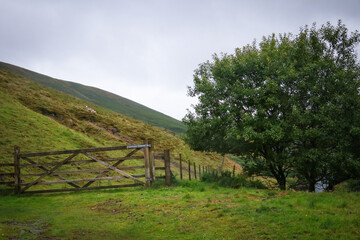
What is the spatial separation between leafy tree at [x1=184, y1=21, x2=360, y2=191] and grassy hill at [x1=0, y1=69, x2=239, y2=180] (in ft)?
25.7

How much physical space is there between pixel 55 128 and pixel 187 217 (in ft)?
87.7

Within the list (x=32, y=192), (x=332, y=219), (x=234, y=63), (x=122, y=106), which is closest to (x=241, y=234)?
(x=332, y=219)

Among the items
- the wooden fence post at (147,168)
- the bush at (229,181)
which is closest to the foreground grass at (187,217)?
the wooden fence post at (147,168)

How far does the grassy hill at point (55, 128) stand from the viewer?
2492 cm

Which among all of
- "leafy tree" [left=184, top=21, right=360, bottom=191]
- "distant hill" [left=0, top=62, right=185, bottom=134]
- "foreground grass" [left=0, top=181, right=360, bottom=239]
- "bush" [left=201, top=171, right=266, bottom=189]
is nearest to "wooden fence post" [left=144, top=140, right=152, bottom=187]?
"foreground grass" [left=0, top=181, right=360, bottom=239]

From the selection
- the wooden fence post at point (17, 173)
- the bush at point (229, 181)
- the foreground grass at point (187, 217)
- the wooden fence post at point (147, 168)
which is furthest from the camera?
the bush at point (229, 181)

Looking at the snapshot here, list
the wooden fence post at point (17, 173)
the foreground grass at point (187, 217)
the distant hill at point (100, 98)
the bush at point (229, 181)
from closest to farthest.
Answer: the foreground grass at point (187, 217) < the wooden fence post at point (17, 173) < the bush at point (229, 181) < the distant hill at point (100, 98)

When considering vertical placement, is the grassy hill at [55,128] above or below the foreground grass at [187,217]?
above

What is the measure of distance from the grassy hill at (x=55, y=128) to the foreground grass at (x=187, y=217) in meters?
11.2

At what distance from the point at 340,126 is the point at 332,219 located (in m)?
10.9

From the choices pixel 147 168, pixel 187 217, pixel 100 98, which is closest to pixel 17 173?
pixel 147 168

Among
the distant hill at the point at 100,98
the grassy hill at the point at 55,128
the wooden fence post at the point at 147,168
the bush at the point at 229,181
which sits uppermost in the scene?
the distant hill at the point at 100,98

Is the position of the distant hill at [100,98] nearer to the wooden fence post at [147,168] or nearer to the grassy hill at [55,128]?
the grassy hill at [55,128]

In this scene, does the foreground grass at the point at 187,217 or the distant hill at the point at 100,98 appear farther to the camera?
the distant hill at the point at 100,98
